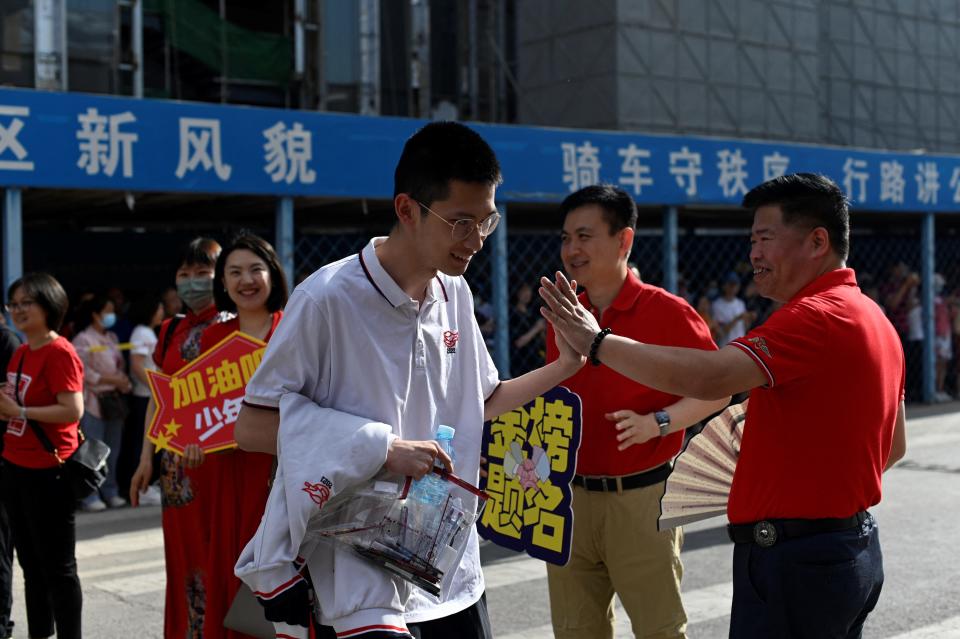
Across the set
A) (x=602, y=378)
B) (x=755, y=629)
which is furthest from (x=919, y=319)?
(x=755, y=629)

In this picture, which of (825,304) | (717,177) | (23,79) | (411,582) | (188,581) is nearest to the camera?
(411,582)

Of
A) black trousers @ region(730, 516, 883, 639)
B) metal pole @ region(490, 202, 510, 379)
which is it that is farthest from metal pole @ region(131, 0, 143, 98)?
black trousers @ region(730, 516, 883, 639)

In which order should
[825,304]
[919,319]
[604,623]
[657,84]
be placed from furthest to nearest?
[657,84]
[919,319]
[604,623]
[825,304]

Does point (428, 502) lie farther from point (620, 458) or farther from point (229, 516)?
point (229, 516)

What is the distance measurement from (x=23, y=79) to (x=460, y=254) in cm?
1783

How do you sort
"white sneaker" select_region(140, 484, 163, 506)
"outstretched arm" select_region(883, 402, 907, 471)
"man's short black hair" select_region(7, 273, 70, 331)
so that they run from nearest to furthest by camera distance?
"outstretched arm" select_region(883, 402, 907, 471), "man's short black hair" select_region(7, 273, 70, 331), "white sneaker" select_region(140, 484, 163, 506)

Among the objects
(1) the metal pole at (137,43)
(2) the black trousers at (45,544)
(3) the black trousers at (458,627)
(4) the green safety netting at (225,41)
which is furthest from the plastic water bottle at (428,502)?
(4) the green safety netting at (225,41)

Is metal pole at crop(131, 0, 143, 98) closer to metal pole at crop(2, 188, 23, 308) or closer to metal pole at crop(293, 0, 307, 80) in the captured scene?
metal pole at crop(293, 0, 307, 80)

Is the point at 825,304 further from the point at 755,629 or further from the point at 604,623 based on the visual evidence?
the point at 604,623

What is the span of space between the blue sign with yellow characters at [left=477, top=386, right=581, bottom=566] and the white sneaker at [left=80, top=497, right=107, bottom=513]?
6.11m

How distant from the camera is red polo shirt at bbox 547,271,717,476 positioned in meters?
4.14

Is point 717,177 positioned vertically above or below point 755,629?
above

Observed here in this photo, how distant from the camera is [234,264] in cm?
482

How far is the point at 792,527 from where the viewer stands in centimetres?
300
